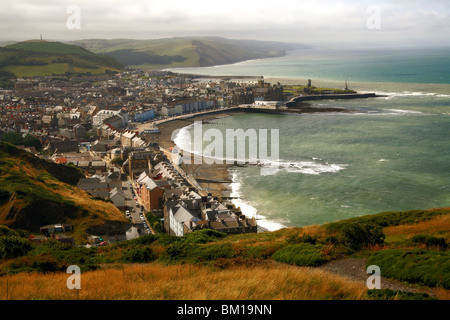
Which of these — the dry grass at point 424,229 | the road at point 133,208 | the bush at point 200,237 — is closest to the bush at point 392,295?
the dry grass at point 424,229

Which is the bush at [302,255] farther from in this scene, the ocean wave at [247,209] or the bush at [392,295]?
the ocean wave at [247,209]

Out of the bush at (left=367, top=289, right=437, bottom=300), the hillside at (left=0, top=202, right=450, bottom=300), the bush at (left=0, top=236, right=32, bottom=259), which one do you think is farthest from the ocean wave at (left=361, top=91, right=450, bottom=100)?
the bush at (left=367, top=289, right=437, bottom=300)

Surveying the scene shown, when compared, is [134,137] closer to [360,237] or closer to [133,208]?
[133,208]

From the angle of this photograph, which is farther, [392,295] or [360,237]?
[360,237]

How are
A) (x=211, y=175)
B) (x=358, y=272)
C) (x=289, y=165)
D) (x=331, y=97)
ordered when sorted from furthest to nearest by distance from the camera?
(x=331, y=97) → (x=289, y=165) → (x=211, y=175) → (x=358, y=272)

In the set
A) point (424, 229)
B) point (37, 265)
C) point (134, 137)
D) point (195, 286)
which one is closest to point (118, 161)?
point (134, 137)
